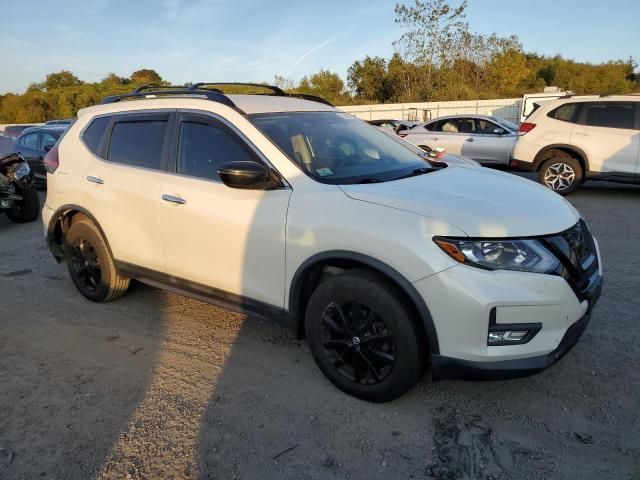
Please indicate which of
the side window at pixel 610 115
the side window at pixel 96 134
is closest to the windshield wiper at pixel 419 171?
the side window at pixel 96 134

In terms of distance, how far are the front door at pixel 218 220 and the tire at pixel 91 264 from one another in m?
0.88

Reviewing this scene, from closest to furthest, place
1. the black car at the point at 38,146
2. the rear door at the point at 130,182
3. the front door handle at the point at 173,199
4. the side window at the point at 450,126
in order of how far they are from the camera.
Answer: the front door handle at the point at 173,199
the rear door at the point at 130,182
the black car at the point at 38,146
the side window at the point at 450,126

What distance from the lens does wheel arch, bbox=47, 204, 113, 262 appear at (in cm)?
426

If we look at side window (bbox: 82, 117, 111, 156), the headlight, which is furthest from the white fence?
the headlight

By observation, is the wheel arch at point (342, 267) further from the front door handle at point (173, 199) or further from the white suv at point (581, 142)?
the white suv at point (581, 142)

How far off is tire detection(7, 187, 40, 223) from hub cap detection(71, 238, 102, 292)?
4532 millimetres

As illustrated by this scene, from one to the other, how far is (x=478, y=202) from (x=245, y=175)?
4.43 ft

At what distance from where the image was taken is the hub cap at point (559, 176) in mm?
8953

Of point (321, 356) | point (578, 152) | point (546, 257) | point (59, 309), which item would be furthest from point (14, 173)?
point (578, 152)

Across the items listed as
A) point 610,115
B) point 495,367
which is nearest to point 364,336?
point 495,367

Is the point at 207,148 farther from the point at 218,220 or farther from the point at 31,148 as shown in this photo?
the point at 31,148

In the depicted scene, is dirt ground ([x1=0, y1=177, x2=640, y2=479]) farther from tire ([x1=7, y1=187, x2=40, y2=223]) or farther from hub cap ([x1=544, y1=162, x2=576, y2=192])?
hub cap ([x1=544, y1=162, x2=576, y2=192])

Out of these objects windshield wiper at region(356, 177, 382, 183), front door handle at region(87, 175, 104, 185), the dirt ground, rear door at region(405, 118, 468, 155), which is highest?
windshield wiper at region(356, 177, 382, 183)

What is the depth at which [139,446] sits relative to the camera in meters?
2.63
